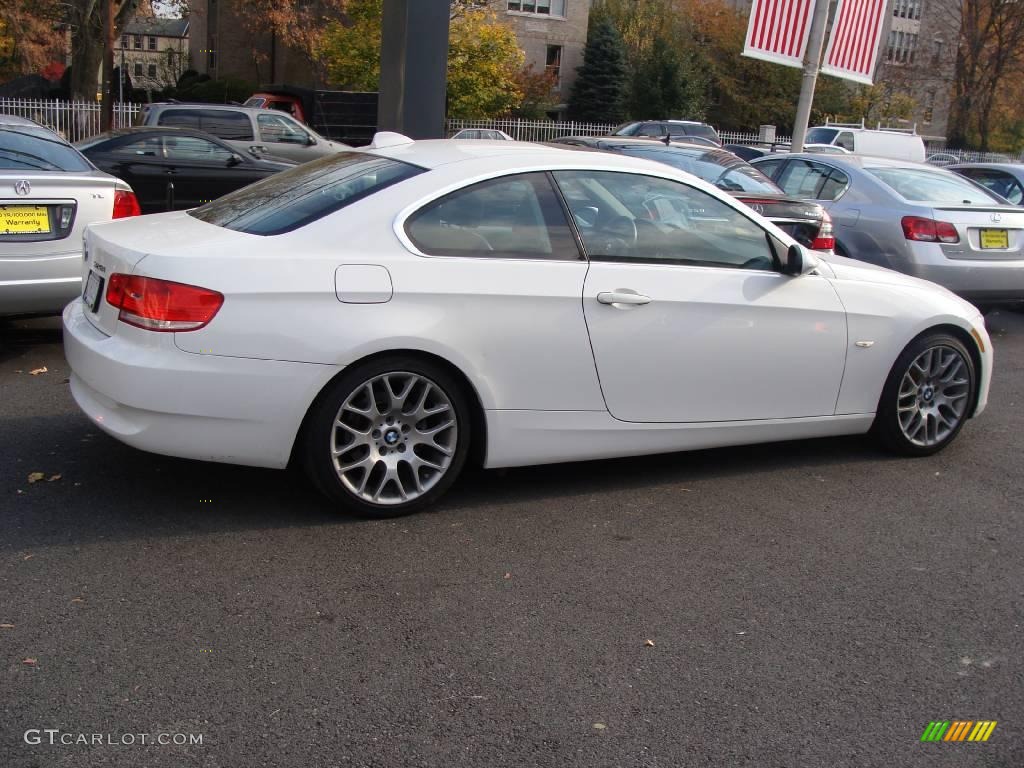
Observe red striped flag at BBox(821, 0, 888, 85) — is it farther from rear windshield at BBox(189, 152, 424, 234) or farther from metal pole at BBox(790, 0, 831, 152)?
rear windshield at BBox(189, 152, 424, 234)

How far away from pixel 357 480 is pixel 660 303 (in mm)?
1568

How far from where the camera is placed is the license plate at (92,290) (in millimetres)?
4531

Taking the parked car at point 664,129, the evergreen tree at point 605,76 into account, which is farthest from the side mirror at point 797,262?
the evergreen tree at point 605,76

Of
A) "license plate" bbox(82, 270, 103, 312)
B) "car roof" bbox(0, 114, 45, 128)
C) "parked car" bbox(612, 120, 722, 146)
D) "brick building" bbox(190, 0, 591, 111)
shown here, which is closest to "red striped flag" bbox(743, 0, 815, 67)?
"car roof" bbox(0, 114, 45, 128)

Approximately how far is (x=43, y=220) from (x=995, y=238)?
24.9 feet

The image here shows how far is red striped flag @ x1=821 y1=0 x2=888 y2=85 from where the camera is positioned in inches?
590

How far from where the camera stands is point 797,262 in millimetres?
5168

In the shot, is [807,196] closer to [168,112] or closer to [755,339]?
[755,339]

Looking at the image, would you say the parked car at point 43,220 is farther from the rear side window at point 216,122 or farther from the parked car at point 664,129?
the parked car at point 664,129

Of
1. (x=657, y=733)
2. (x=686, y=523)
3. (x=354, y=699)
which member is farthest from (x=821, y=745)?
(x=686, y=523)

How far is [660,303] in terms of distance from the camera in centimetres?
480

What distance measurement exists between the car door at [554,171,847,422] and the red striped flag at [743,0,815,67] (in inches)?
416

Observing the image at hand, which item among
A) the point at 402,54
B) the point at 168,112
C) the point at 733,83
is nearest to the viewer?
the point at 402,54

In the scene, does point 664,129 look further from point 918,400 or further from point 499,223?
point 499,223
